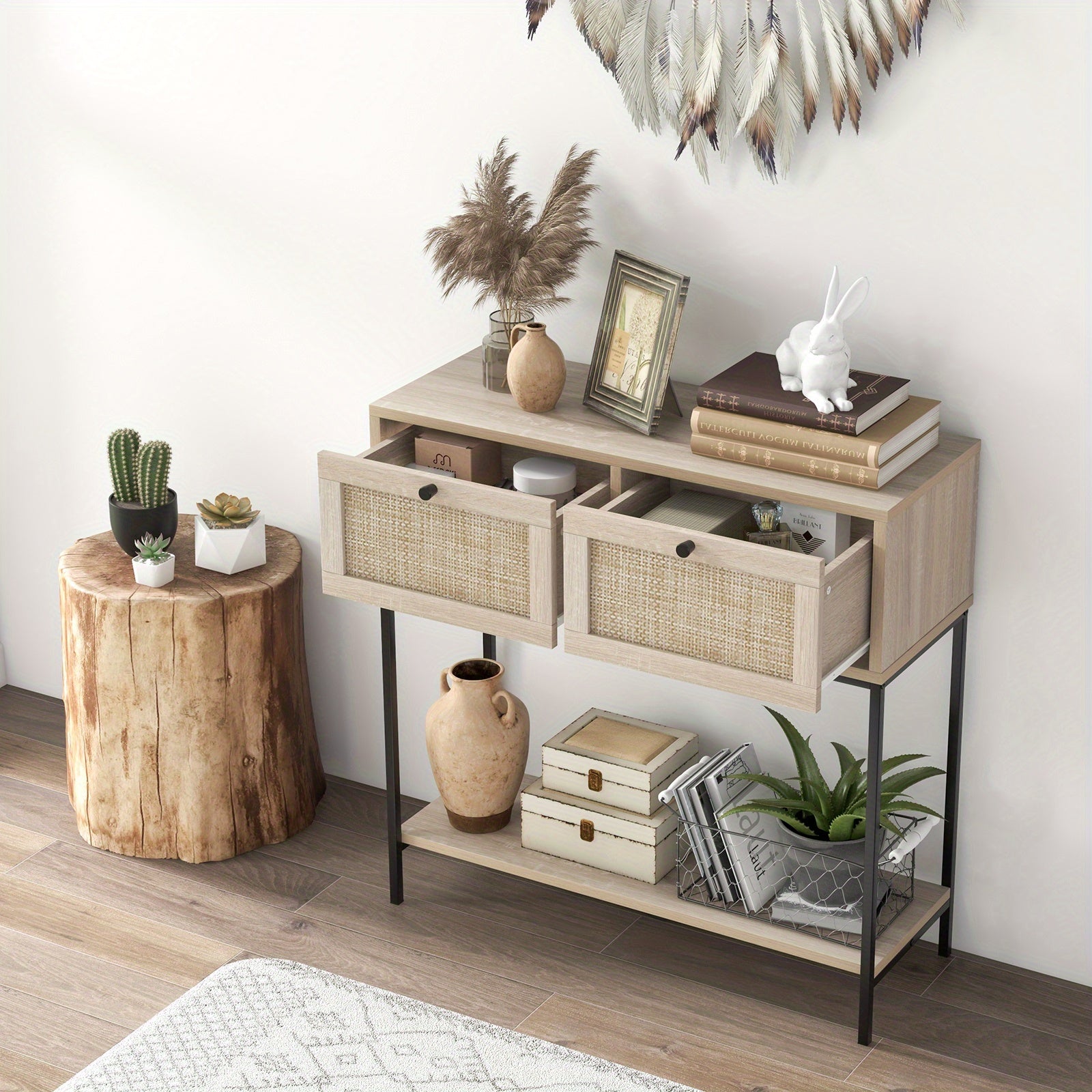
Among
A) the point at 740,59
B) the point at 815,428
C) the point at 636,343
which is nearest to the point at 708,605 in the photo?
the point at 815,428

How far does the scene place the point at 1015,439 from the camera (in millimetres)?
2342

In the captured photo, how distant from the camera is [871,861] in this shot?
7.48 ft

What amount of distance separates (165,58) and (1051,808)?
1.93 meters

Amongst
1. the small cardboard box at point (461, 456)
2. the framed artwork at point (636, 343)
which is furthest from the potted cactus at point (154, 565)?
the framed artwork at point (636, 343)

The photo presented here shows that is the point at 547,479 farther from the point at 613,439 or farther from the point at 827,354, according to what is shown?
the point at 827,354

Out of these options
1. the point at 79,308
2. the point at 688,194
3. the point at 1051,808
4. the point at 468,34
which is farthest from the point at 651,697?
the point at 79,308

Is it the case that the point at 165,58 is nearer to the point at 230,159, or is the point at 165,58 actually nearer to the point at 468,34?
the point at 230,159

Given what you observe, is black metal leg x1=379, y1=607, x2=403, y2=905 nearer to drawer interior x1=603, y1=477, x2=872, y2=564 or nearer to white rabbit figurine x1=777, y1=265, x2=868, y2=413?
drawer interior x1=603, y1=477, x2=872, y2=564

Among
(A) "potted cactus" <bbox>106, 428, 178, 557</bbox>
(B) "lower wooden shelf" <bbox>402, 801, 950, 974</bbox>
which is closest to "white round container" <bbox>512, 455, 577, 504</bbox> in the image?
(B) "lower wooden shelf" <bbox>402, 801, 950, 974</bbox>

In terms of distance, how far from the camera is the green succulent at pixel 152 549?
279 centimetres

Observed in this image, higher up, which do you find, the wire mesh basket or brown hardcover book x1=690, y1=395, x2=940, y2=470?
brown hardcover book x1=690, y1=395, x2=940, y2=470

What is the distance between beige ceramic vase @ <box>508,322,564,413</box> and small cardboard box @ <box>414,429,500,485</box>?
0.10m

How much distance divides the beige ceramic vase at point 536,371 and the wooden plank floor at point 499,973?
2.89 feet

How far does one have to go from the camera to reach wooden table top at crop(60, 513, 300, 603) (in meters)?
2.79
